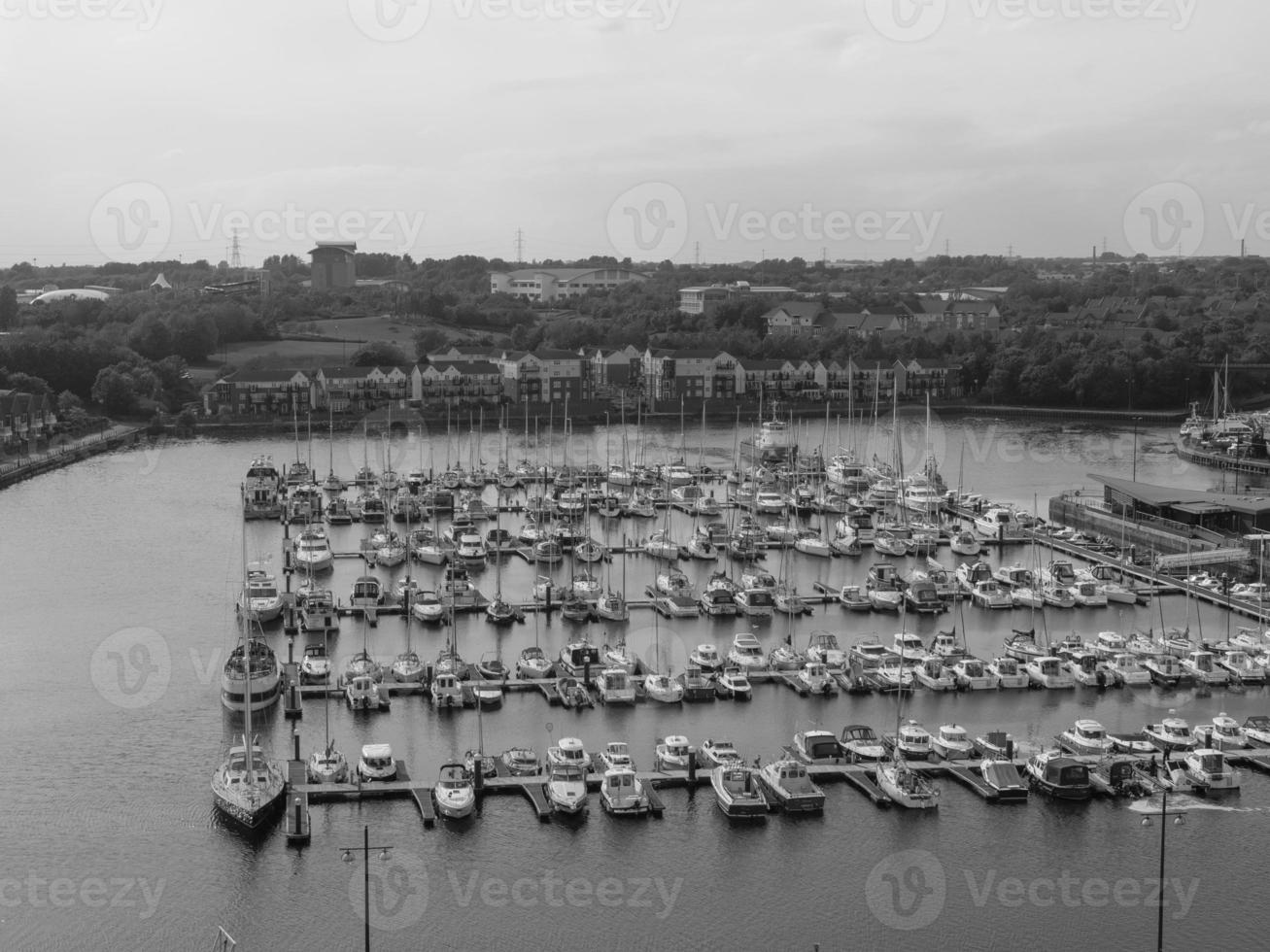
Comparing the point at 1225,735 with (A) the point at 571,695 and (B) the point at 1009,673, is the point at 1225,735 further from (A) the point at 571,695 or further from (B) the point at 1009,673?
(A) the point at 571,695

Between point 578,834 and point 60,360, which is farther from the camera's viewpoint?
point 60,360

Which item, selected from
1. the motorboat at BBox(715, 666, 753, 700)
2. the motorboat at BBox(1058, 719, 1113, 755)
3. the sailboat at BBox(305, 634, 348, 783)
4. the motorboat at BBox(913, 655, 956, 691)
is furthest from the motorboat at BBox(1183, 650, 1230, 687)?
the sailboat at BBox(305, 634, 348, 783)

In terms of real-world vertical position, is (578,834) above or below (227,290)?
below

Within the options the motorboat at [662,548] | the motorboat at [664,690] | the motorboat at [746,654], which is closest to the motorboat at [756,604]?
the motorboat at [746,654]

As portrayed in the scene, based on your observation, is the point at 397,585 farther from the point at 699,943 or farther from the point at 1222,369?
the point at 1222,369

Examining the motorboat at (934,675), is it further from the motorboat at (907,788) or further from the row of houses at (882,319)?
the row of houses at (882,319)

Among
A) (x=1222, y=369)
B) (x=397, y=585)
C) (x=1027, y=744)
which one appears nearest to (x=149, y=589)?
(x=397, y=585)
